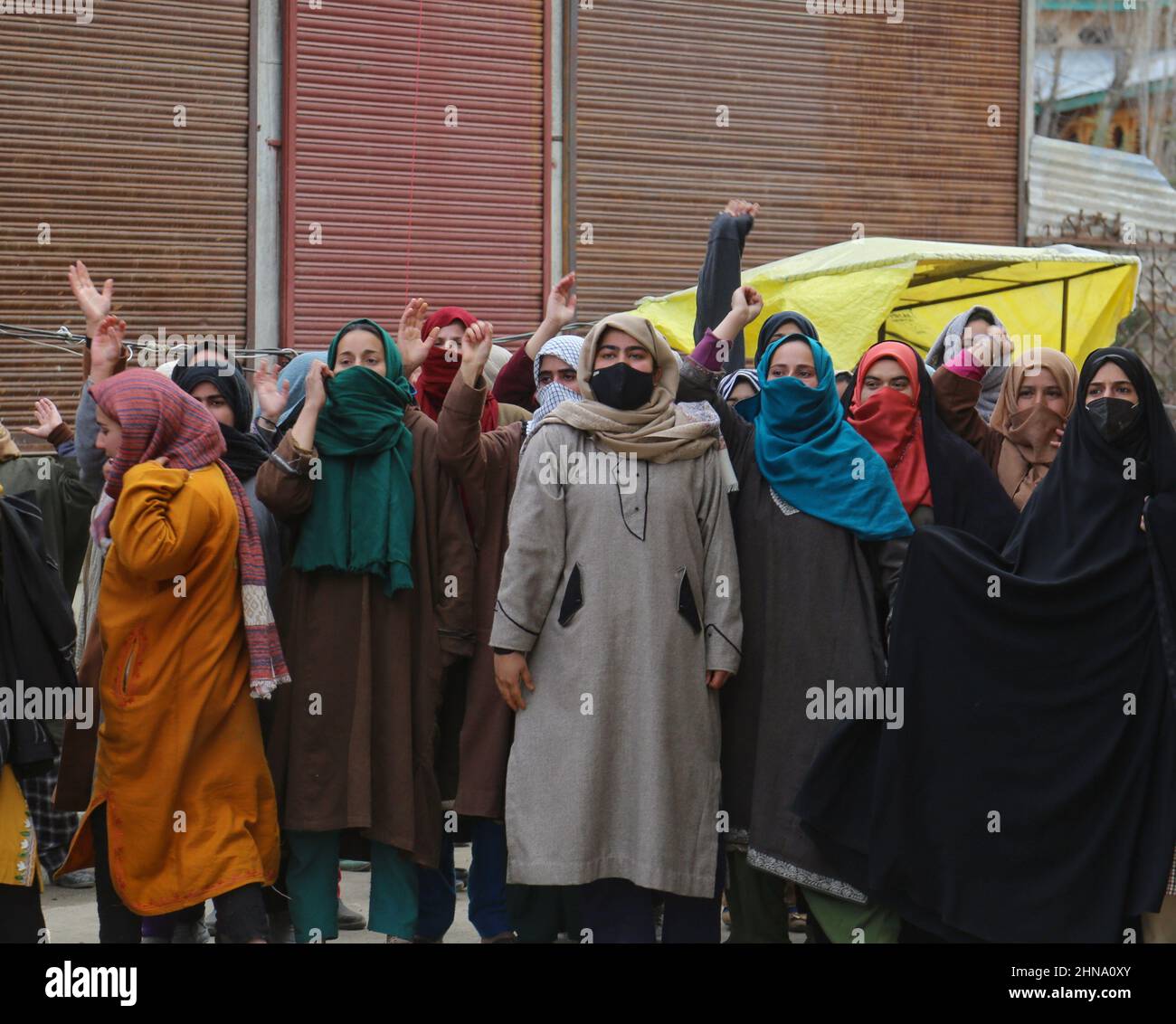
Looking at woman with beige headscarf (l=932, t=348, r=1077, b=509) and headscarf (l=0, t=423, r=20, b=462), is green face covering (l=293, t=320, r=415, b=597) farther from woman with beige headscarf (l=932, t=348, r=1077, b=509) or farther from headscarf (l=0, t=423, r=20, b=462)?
headscarf (l=0, t=423, r=20, b=462)

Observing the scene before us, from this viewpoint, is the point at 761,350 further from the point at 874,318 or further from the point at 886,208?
the point at 886,208

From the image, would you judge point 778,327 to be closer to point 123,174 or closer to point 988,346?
point 988,346

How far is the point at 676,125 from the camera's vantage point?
10.1m

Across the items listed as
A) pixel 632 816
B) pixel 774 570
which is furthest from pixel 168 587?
pixel 774 570

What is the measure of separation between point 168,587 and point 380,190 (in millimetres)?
5753

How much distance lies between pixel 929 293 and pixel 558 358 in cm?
433

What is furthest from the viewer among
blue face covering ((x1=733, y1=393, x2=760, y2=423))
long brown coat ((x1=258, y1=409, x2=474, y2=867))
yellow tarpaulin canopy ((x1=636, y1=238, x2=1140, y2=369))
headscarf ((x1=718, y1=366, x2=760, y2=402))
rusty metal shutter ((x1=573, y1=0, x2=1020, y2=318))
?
rusty metal shutter ((x1=573, y1=0, x2=1020, y2=318))

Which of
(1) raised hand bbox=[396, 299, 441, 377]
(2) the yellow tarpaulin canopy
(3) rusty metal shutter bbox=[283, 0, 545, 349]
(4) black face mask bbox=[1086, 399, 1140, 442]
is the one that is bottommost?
(4) black face mask bbox=[1086, 399, 1140, 442]

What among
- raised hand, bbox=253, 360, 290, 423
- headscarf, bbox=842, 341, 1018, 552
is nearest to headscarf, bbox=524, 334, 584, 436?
raised hand, bbox=253, 360, 290, 423

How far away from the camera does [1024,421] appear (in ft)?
15.5

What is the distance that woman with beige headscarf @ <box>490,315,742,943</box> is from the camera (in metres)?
4.08

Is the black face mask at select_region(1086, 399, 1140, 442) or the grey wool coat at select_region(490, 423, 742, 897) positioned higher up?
the black face mask at select_region(1086, 399, 1140, 442)

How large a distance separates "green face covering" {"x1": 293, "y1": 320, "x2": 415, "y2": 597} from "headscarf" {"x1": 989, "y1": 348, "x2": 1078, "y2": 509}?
1.88m

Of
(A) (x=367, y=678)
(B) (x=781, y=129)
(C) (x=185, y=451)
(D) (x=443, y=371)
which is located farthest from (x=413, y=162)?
(A) (x=367, y=678)
